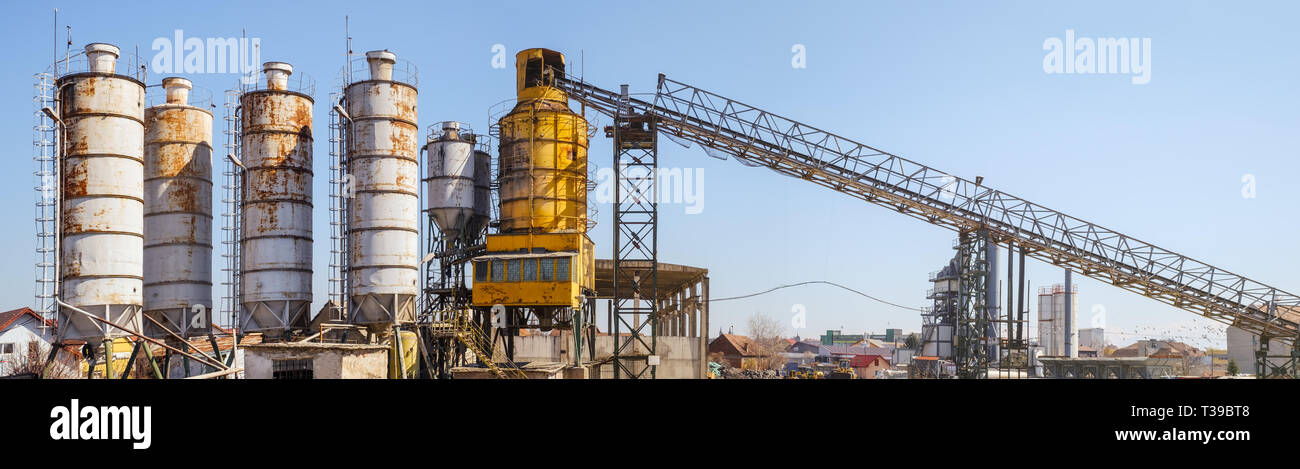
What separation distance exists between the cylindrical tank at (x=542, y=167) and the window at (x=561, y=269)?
1923mm

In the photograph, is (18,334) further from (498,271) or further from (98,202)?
(498,271)

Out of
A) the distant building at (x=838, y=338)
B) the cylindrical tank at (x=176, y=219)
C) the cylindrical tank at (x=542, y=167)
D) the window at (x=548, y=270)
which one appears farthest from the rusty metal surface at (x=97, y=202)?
the distant building at (x=838, y=338)

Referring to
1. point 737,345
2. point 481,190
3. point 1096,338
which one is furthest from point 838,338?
point 481,190

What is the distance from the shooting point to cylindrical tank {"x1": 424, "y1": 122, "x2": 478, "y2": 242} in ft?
116

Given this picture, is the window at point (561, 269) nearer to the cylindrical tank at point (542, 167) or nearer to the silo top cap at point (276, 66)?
the cylindrical tank at point (542, 167)

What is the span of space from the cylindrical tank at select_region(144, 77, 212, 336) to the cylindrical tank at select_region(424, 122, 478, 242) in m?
8.34

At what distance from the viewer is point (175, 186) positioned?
32781mm

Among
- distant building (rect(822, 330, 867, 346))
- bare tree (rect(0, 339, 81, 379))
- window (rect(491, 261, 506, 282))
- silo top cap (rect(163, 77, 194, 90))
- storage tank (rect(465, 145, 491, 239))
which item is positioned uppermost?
silo top cap (rect(163, 77, 194, 90))

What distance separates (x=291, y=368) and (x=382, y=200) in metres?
10.5

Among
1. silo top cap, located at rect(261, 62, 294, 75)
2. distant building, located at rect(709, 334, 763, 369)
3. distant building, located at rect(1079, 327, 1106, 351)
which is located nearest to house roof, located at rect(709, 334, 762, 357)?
distant building, located at rect(709, 334, 763, 369)

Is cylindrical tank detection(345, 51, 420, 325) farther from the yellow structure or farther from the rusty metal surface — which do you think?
the rusty metal surface

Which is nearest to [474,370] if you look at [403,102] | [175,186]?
[403,102]
